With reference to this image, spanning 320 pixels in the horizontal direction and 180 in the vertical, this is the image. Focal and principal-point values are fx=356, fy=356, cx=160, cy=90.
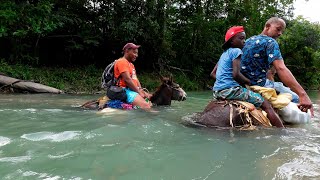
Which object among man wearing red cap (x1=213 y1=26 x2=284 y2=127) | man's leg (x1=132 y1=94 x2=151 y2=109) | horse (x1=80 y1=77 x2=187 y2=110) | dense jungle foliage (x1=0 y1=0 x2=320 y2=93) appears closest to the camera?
man wearing red cap (x1=213 y1=26 x2=284 y2=127)

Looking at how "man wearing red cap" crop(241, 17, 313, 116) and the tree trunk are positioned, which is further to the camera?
the tree trunk

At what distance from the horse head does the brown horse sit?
2119mm

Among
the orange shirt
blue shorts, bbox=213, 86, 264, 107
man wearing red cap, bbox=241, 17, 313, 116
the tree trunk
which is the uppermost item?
man wearing red cap, bbox=241, 17, 313, 116

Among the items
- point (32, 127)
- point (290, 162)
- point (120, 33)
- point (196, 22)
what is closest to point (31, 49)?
point (120, 33)

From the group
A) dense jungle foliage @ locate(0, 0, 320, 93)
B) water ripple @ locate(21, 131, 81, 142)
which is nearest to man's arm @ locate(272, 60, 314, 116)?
water ripple @ locate(21, 131, 81, 142)

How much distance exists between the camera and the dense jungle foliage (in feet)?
43.9

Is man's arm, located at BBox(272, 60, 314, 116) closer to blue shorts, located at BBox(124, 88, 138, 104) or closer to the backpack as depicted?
blue shorts, located at BBox(124, 88, 138, 104)

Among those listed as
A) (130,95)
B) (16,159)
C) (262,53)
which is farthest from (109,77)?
(16,159)

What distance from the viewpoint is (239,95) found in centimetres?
498

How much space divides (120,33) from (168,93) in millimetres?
8366

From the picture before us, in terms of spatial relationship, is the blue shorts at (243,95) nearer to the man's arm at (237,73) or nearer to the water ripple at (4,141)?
the man's arm at (237,73)

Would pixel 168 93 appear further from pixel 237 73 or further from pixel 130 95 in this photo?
pixel 237 73

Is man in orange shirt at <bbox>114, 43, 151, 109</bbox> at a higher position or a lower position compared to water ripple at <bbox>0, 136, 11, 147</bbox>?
higher

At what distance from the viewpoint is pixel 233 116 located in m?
4.84
